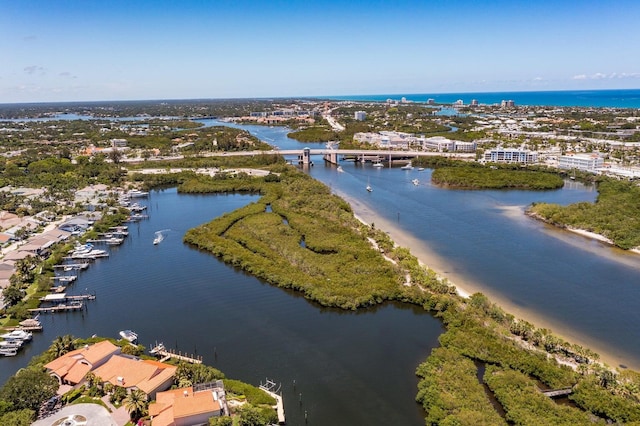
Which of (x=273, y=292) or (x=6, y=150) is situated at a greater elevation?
(x=6, y=150)

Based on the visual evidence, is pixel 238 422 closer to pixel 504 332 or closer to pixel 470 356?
pixel 470 356

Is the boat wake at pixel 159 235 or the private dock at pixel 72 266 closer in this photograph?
the private dock at pixel 72 266

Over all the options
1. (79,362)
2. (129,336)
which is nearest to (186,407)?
(79,362)

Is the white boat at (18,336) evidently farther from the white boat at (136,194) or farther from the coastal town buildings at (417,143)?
the coastal town buildings at (417,143)

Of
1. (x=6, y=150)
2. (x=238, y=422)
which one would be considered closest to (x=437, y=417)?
(x=238, y=422)

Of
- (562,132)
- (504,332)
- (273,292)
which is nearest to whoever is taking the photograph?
(504,332)

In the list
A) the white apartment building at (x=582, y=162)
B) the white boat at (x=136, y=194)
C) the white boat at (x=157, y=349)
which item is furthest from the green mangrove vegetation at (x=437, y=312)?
the white apartment building at (x=582, y=162)
